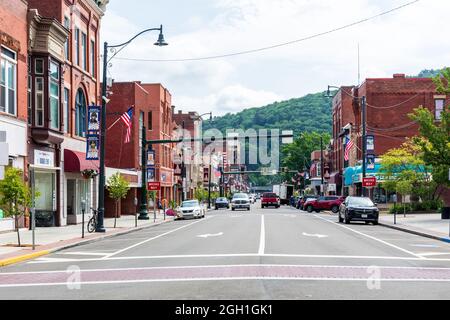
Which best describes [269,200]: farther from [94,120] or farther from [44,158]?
[44,158]

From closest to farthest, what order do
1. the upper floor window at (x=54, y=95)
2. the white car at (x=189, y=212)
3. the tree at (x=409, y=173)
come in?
the upper floor window at (x=54, y=95)
the white car at (x=189, y=212)
the tree at (x=409, y=173)

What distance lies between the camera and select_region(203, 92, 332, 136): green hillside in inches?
4619

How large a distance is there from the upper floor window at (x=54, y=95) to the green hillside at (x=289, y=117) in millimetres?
Answer: 76447

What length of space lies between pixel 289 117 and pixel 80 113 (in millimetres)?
83589

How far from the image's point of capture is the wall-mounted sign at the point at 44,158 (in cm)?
3419

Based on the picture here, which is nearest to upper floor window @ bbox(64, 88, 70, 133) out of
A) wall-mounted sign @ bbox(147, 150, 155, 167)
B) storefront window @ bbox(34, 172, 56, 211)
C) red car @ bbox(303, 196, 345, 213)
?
storefront window @ bbox(34, 172, 56, 211)

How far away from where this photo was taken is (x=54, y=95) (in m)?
36.6

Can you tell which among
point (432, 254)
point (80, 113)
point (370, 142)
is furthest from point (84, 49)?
point (432, 254)

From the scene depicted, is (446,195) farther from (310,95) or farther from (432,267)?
(310,95)

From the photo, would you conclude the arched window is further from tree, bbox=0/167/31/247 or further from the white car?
tree, bbox=0/167/31/247

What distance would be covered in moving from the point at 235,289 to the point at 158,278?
2.50 metres

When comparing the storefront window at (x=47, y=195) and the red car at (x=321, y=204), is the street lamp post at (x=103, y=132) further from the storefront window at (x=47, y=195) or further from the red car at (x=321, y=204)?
the red car at (x=321, y=204)

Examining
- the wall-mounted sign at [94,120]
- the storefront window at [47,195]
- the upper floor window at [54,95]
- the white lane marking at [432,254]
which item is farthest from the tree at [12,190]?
the storefront window at [47,195]

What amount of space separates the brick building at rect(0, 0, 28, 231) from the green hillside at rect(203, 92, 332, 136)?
80402mm
